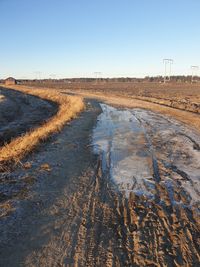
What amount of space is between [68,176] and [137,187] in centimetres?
197

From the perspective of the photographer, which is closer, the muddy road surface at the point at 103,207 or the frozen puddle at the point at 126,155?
the muddy road surface at the point at 103,207

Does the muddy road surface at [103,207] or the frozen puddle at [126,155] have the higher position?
the muddy road surface at [103,207]

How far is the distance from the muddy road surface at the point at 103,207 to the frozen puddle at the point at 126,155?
0.09 feet

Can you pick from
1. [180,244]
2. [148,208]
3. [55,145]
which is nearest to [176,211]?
[148,208]

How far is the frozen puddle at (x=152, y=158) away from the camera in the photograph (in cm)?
875

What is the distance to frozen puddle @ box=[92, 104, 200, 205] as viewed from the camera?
28.7 ft

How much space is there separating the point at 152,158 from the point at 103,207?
4845mm

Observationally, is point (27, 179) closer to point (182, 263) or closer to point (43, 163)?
point (43, 163)

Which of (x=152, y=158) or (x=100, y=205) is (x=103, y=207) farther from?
(x=152, y=158)

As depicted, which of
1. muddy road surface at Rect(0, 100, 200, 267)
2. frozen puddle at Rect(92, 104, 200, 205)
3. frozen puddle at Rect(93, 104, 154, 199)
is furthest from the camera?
frozen puddle at Rect(93, 104, 154, 199)

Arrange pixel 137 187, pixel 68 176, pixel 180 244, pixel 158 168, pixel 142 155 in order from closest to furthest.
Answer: pixel 180 244, pixel 137 187, pixel 68 176, pixel 158 168, pixel 142 155

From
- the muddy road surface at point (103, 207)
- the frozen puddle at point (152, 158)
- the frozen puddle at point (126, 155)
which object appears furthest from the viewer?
the frozen puddle at point (126, 155)

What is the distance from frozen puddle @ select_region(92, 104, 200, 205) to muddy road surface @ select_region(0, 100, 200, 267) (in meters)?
0.03

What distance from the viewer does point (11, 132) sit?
69.9 ft
